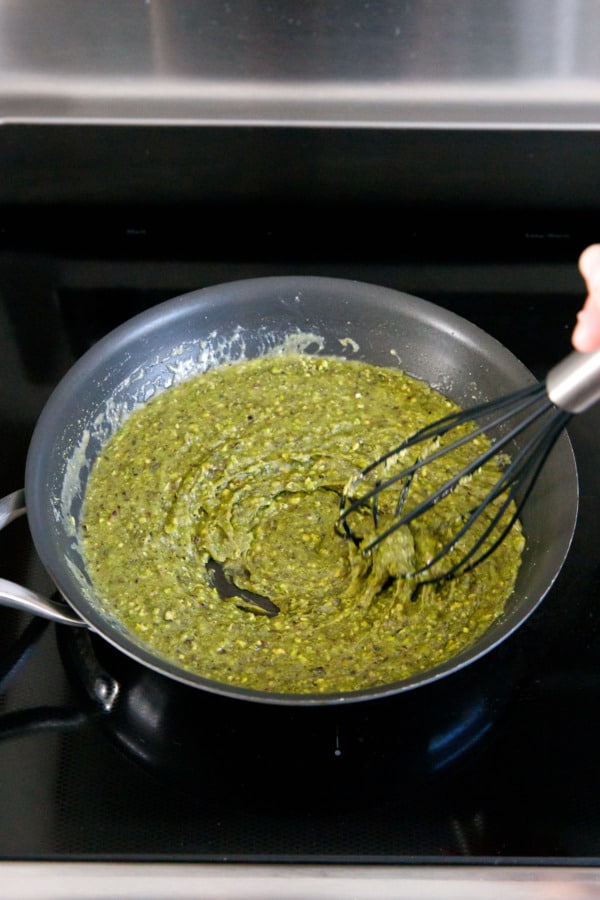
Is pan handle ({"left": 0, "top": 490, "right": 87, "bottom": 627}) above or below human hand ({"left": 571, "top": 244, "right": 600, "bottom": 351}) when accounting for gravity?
below

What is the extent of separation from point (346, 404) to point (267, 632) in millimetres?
468

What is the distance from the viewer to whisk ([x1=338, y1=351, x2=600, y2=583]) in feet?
2.93

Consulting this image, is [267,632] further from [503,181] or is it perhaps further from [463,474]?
[503,181]

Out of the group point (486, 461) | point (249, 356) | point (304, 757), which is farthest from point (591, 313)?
point (249, 356)

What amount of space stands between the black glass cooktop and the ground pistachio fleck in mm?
55

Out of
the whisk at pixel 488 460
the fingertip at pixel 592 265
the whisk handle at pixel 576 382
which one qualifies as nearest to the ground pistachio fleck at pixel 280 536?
the whisk at pixel 488 460

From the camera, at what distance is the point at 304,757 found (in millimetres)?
1142

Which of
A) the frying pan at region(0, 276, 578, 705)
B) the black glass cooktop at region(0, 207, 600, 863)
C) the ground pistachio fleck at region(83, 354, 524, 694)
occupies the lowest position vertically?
the black glass cooktop at region(0, 207, 600, 863)

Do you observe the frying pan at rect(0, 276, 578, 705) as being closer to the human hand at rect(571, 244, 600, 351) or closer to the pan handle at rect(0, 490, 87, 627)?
the pan handle at rect(0, 490, 87, 627)

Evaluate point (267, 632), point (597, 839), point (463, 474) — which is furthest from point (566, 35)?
point (597, 839)

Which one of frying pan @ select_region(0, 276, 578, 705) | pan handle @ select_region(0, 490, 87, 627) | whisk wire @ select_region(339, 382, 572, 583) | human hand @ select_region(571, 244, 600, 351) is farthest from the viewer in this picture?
frying pan @ select_region(0, 276, 578, 705)

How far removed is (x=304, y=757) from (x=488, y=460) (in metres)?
0.42

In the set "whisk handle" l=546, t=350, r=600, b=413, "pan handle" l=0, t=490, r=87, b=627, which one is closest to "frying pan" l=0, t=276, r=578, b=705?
"pan handle" l=0, t=490, r=87, b=627

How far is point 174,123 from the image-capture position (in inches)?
65.4
